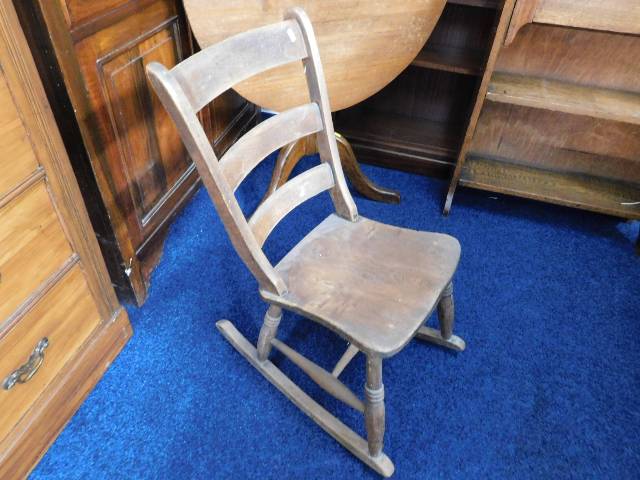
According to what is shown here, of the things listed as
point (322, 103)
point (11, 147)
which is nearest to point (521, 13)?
point (322, 103)

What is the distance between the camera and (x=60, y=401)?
1.18 metres

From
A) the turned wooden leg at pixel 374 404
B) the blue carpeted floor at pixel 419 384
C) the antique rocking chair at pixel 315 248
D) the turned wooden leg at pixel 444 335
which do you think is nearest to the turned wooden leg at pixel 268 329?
the antique rocking chair at pixel 315 248

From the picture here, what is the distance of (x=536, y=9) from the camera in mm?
1386

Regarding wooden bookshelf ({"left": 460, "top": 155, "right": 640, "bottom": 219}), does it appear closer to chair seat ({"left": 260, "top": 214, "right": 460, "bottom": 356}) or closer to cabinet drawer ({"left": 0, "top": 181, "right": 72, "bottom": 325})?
chair seat ({"left": 260, "top": 214, "right": 460, "bottom": 356})

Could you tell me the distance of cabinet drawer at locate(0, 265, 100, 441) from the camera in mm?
1014

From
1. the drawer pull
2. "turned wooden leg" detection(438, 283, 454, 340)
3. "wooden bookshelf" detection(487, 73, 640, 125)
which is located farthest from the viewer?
"wooden bookshelf" detection(487, 73, 640, 125)

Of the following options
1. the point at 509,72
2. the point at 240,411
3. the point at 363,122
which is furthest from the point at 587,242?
the point at 240,411

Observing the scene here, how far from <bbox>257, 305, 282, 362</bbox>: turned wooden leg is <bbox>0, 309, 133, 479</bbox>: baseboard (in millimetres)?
439

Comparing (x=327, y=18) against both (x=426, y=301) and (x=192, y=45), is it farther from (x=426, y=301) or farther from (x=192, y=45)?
(x=426, y=301)

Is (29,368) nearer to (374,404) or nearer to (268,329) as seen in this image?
(268,329)

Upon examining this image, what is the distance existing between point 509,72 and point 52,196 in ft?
5.34

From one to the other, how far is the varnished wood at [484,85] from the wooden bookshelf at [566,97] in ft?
0.13

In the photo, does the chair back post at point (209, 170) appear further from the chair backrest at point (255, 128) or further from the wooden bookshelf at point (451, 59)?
the wooden bookshelf at point (451, 59)

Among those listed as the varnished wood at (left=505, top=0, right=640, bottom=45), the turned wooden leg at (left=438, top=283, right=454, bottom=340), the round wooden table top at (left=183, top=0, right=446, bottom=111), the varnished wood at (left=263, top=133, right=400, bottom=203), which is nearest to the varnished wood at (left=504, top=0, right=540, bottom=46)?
the varnished wood at (left=505, top=0, right=640, bottom=45)
